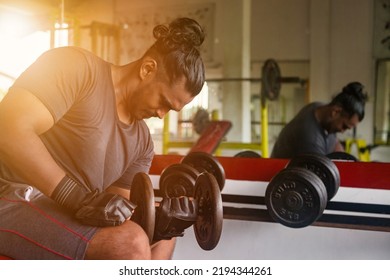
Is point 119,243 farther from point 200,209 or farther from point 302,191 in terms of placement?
point 302,191

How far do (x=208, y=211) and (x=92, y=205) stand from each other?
30 centimetres

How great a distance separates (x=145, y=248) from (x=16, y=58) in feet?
2.31

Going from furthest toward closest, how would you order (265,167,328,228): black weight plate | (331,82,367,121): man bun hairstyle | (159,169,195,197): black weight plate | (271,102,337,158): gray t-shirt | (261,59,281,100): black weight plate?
1. (261,59,281,100): black weight plate
2. (331,82,367,121): man bun hairstyle
3. (271,102,337,158): gray t-shirt
4. (159,169,195,197): black weight plate
5. (265,167,328,228): black weight plate

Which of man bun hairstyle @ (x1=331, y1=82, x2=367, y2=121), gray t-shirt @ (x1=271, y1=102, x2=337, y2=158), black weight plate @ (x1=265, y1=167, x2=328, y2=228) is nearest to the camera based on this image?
black weight plate @ (x1=265, y1=167, x2=328, y2=228)

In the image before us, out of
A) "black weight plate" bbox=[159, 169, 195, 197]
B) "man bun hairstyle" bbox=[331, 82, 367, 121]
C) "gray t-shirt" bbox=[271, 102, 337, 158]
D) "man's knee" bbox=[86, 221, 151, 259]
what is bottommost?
"man's knee" bbox=[86, 221, 151, 259]

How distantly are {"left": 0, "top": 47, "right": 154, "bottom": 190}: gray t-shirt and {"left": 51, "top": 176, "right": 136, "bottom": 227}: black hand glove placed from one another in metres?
0.10

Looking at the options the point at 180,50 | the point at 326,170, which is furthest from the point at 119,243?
the point at 326,170

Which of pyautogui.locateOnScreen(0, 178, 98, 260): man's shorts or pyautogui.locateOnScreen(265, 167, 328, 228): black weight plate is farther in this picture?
pyautogui.locateOnScreen(265, 167, 328, 228): black weight plate

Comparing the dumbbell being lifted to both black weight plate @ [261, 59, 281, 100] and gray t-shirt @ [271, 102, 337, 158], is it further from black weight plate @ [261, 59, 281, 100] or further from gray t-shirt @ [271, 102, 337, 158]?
black weight plate @ [261, 59, 281, 100]

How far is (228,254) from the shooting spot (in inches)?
59.4

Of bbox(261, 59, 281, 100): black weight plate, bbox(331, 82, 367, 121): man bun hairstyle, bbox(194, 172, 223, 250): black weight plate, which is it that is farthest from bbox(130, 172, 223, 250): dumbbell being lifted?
bbox(261, 59, 281, 100): black weight plate

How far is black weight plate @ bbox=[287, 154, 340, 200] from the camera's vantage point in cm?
136

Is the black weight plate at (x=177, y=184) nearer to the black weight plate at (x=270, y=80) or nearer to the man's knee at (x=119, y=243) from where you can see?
the man's knee at (x=119, y=243)
